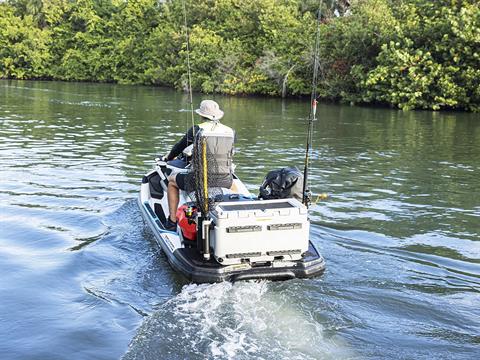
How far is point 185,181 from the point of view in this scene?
7.37 metres

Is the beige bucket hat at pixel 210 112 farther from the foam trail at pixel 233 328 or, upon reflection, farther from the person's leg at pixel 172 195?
the foam trail at pixel 233 328

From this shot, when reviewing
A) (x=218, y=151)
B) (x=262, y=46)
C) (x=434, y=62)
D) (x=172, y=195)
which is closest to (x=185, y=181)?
(x=172, y=195)

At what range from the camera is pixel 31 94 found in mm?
37469

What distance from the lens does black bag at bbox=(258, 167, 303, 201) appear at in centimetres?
688

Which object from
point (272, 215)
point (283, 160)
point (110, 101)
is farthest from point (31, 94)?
point (272, 215)

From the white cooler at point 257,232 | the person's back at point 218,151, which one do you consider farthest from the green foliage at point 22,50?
the white cooler at point 257,232

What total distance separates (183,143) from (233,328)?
3.15 m

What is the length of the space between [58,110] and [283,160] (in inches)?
613

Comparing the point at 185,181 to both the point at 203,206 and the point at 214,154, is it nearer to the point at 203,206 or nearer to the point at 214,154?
the point at 214,154

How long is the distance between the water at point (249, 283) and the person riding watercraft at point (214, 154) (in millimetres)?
681

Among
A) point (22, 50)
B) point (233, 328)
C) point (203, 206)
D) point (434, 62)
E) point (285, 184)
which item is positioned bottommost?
point (233, 328)

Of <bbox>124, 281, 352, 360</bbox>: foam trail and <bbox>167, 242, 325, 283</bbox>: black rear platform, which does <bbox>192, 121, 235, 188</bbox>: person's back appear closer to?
<bbox>167, 242, 325, 283</bbox>: black rear platform

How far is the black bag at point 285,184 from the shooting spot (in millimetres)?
6875

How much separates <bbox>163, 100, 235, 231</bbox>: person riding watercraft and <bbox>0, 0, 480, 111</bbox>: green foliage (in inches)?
1011
